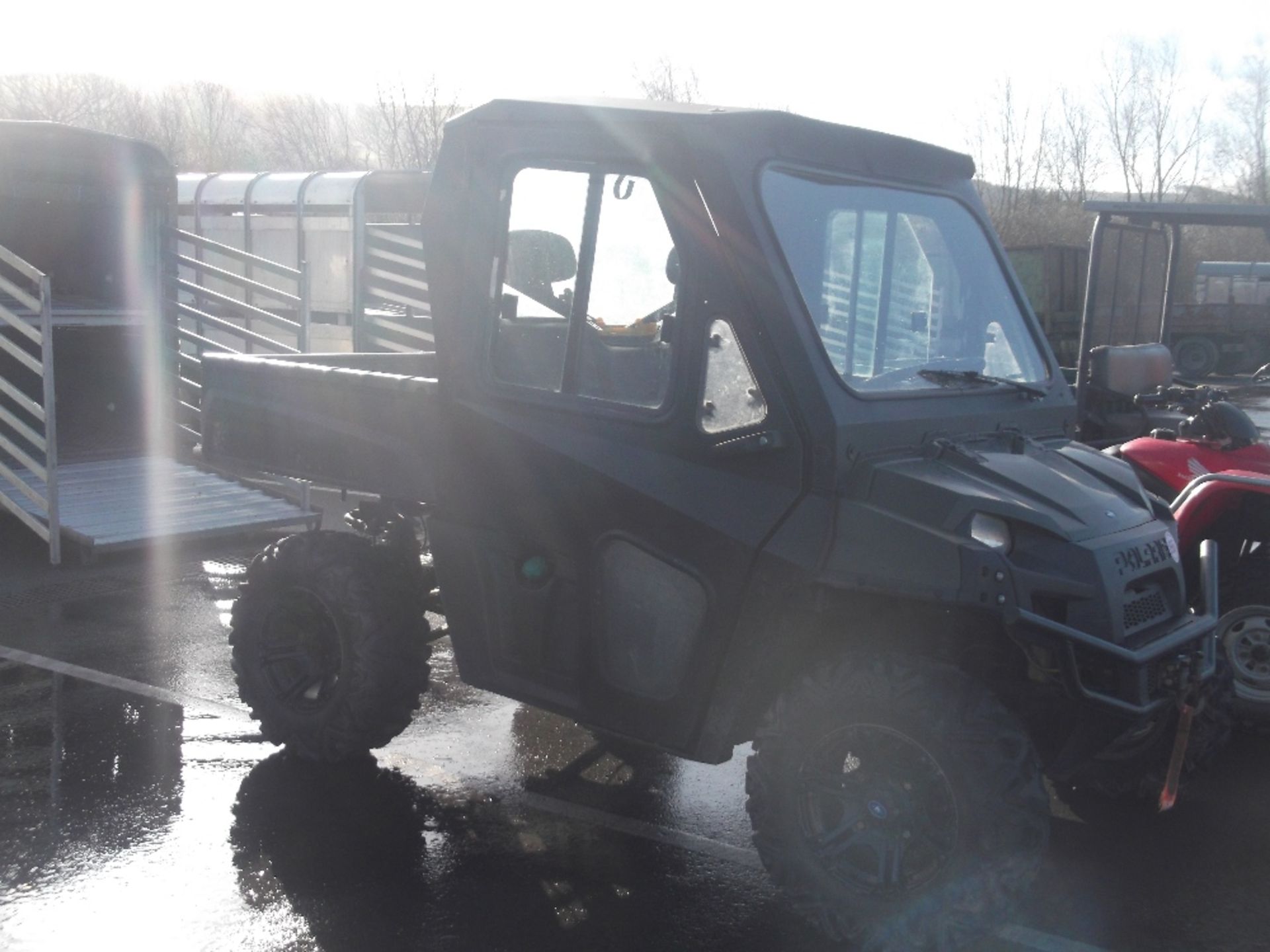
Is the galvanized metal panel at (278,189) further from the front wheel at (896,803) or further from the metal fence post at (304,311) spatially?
the front wheel at (896,803)

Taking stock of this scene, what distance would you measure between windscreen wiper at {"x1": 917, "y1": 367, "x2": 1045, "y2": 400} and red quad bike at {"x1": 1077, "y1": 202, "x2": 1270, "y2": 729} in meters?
1.08

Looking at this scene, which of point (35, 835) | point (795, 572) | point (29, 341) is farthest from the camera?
point (29, 341)

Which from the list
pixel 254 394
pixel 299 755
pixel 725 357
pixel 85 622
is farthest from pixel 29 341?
pixel 725 357

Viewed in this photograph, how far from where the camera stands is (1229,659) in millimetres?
5508

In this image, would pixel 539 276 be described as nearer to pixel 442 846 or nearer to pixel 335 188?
pixel 442 846

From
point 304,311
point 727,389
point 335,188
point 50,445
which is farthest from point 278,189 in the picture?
point 727,389

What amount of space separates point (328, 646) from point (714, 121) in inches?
97.9

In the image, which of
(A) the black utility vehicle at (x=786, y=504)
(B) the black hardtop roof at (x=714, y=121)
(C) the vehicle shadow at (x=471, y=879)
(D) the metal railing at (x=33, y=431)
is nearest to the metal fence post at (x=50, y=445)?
(D) the metal railing at (x=33, y=431)

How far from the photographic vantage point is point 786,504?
3752 mm

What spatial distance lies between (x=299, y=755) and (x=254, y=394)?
4.73 ft

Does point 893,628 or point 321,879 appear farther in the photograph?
point 321,879

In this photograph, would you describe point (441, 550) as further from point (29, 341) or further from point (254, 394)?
point (29, 341)

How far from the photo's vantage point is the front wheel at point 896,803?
338cm

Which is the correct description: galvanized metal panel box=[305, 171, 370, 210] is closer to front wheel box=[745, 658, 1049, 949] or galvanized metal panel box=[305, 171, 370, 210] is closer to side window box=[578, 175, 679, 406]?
side window box=[578, 175, 679, 406]
